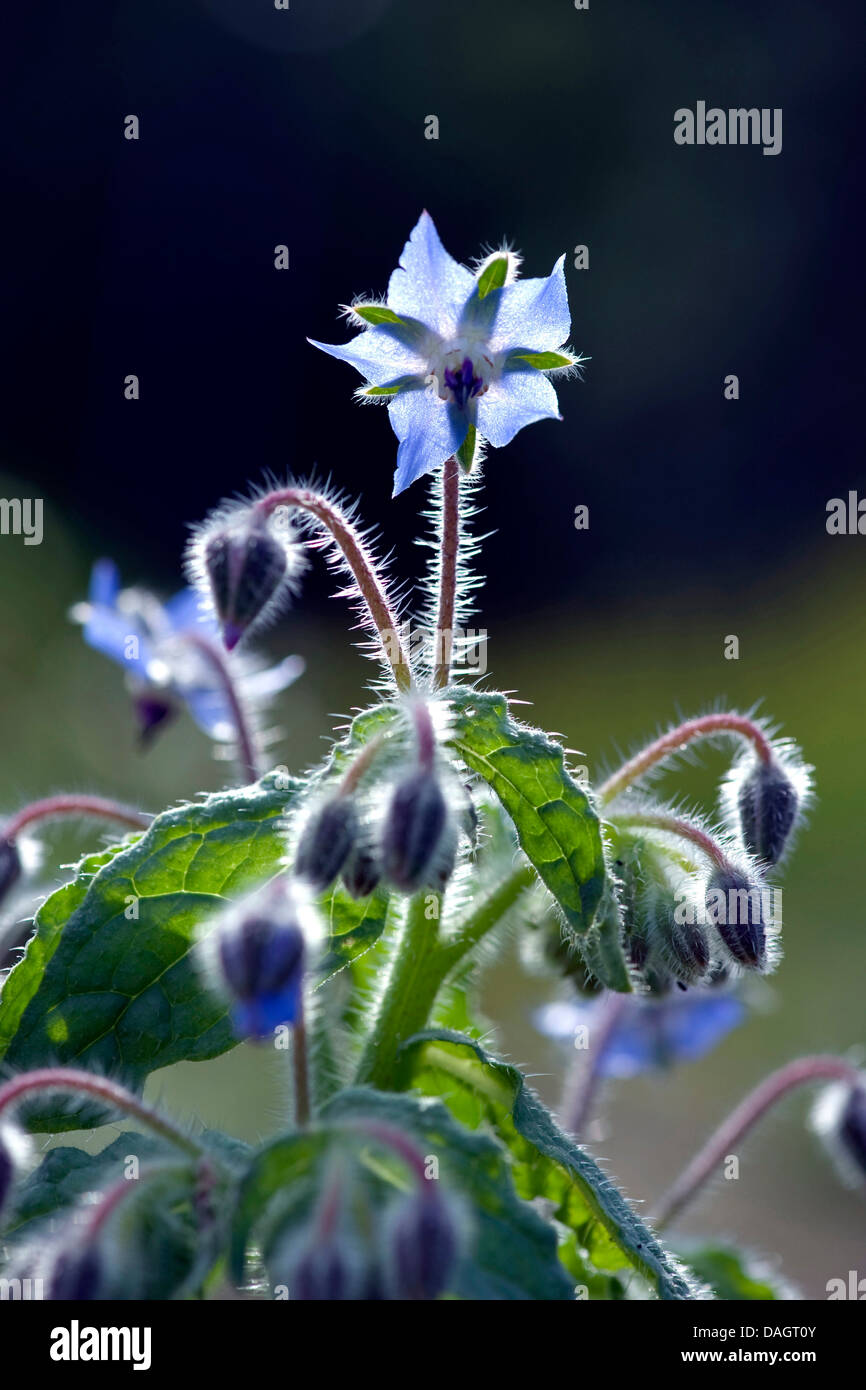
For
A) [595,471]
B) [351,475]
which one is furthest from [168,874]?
[595,471]

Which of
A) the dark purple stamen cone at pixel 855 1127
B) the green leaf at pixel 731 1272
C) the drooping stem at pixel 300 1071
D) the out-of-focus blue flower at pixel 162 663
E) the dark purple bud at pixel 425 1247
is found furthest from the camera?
the out-of-focus blue flower at pixel 162 663

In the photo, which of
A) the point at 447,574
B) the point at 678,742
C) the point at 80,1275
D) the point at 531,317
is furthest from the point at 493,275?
the point at 80,1275

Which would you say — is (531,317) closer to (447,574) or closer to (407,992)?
(447,574)

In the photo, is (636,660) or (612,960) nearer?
(612,960)

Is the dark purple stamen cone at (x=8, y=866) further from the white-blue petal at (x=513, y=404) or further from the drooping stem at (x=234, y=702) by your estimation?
the white-blue petal at (x=513, y=404)

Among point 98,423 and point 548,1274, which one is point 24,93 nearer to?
point 98,423

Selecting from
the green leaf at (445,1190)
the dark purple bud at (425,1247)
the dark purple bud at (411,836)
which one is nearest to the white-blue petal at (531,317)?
the dark purple bud at (411,836)

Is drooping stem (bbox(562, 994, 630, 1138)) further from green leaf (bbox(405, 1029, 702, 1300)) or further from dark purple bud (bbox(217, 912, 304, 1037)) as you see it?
dark purple bud (bbox(217, 912, 304, 1037))
